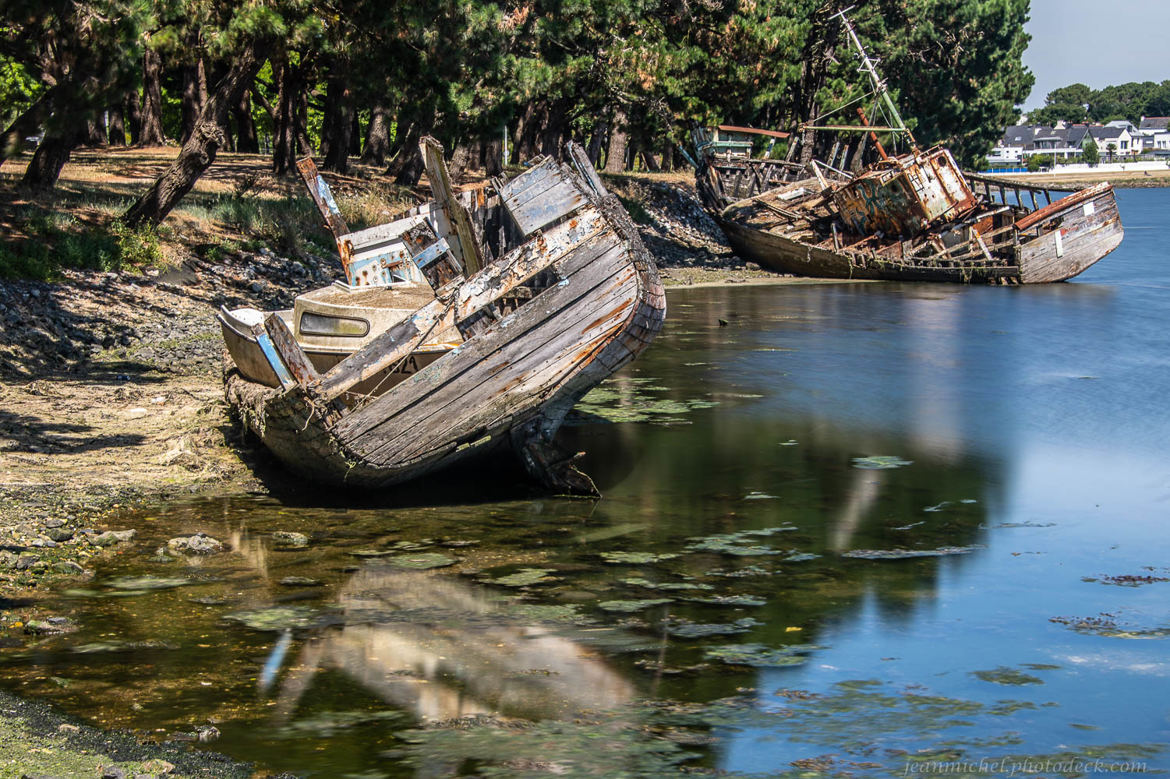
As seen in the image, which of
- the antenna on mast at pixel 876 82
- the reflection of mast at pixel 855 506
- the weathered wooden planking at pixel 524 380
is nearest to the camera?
the reflection of mast at pixel 855 506

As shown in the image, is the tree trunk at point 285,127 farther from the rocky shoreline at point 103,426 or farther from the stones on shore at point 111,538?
the stones on shore at point 111,538

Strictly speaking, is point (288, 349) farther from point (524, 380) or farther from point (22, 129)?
point (22, 129)

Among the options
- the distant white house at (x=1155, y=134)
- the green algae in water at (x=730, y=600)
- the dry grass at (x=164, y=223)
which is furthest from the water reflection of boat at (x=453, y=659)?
the distant white house at (x=1155, y=134)

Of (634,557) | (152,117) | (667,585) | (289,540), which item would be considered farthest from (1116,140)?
(289,540)

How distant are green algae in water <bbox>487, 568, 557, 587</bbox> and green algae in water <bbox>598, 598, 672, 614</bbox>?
55cm

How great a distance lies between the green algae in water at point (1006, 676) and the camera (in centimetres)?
619

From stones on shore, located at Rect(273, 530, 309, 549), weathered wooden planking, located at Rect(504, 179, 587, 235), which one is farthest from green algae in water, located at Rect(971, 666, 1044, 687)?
weathered wooden planking, located at Rect(504, 179, 587, 235)

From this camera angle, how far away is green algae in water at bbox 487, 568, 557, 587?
7.62m

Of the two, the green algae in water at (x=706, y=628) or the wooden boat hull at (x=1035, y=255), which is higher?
the wooden boat hull at (x=1035, y=255)

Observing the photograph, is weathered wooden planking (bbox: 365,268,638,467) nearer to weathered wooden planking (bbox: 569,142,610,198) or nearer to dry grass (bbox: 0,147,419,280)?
weathered wooden planking (bbox: 569,142,610,198)

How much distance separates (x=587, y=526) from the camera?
909 cm

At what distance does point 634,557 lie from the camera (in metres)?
8.26

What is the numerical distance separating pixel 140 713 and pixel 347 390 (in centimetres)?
383

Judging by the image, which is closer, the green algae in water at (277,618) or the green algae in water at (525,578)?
the green algae in water at (277,618)
